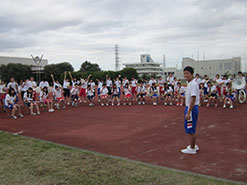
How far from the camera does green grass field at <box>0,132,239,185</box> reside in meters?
3.80

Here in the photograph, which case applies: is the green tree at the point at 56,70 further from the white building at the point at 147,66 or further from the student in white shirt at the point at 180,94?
the white building at the point at 147,66

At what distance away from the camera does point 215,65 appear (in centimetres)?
8869

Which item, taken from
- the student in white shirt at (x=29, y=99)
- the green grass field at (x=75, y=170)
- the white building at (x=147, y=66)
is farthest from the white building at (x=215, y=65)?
the green grass field at (x=75, y=170)

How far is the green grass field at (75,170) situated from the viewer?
3.80 metres

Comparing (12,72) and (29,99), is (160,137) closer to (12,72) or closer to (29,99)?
(29,99)

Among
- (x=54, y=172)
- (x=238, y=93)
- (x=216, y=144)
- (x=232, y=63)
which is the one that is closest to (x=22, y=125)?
(x=54, y=172)

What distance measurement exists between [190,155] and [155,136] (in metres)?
1.82

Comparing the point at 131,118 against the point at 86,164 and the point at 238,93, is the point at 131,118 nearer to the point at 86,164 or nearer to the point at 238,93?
the point at 86,164

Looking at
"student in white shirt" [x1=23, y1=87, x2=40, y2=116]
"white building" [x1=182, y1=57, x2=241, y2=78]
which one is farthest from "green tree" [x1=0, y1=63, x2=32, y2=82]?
"white building" [x1=182, y1=57, x2=241, y2=78]

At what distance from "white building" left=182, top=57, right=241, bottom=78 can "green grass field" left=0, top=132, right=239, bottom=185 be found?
88.9m

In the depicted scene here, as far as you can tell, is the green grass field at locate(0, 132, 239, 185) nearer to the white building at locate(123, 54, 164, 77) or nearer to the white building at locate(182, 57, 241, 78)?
the white building at locate(182, 57, 241, 78)

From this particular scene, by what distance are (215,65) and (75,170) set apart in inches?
3720

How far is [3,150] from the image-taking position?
5723 mm

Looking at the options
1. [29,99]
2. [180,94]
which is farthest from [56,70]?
[180,94]
